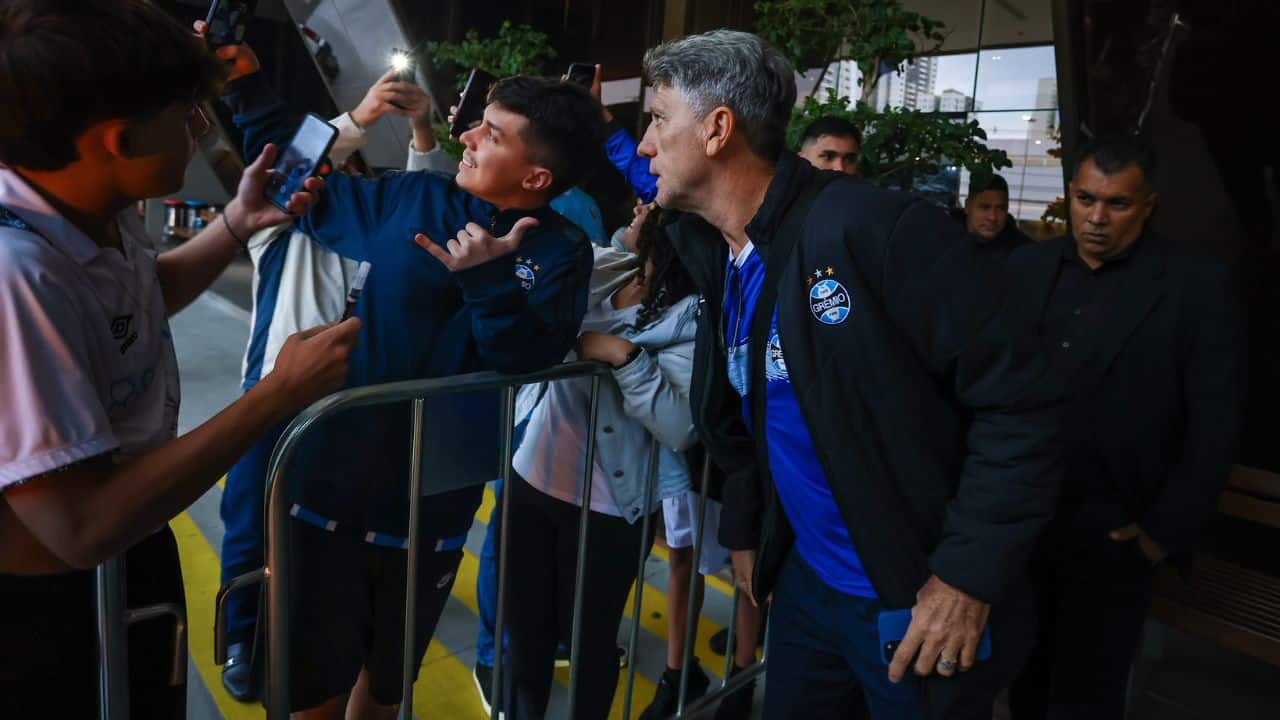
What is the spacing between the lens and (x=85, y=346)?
1084 millimetres

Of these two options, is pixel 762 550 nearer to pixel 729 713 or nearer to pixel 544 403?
pixel 544 403

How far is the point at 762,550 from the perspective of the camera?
1.88 m

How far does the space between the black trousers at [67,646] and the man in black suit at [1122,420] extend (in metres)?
2.19

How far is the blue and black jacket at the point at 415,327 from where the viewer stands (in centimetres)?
194

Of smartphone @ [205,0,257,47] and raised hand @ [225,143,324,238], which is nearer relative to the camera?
raised hand @ [225,143,324,238]

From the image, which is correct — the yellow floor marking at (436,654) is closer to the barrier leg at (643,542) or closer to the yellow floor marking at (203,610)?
the yellow floor marking at (203,610)

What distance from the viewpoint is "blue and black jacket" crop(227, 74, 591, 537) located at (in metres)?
1.94

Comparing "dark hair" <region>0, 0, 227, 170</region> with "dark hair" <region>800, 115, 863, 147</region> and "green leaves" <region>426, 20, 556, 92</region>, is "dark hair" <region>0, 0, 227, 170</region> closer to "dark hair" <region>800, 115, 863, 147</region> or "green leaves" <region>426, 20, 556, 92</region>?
"dark hair" <region>800, 115, 863, 147</region>

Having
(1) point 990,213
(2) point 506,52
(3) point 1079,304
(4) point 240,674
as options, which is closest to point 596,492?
(3) point 1079,304

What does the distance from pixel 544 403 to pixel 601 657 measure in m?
0.81

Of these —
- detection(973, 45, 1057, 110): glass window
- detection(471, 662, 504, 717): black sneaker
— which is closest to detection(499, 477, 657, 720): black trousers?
detection(471, 662, 504, 717): black sneaker

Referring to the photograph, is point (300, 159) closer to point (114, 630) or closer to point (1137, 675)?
point (114, 630)

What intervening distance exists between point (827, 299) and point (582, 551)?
3.91ft

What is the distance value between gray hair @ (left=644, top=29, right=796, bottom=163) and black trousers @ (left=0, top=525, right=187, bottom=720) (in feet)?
4.61
